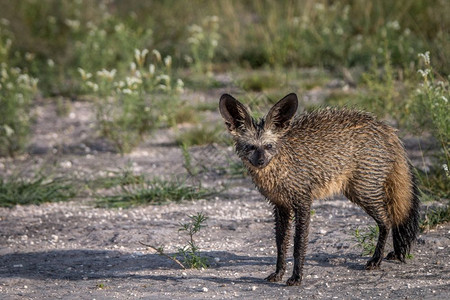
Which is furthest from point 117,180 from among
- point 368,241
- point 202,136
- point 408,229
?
point 408,229

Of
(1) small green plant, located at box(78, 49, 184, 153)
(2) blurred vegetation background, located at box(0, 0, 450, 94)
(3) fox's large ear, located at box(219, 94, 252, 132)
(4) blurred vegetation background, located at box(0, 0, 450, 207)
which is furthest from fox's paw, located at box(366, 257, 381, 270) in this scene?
(2) blurred vegetation background, located at box(0, 0, 450, 94)

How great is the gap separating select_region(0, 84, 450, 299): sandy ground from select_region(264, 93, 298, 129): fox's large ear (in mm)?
1111

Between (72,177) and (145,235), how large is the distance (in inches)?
84.4

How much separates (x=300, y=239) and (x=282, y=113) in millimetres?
866

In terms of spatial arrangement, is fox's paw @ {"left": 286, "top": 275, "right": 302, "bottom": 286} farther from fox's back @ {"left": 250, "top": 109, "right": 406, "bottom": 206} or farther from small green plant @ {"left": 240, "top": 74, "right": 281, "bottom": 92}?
small green plant @ {"left": 240, "top": 74, "right": 281, "bottom": 92}

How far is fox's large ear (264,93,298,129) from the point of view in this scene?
17.0 feet

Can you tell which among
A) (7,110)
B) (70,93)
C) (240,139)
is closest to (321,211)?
(240,139)

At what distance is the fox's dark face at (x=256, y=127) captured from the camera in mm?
5189

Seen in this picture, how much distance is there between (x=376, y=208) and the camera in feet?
18.1

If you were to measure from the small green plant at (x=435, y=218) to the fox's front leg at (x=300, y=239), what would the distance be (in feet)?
4.67

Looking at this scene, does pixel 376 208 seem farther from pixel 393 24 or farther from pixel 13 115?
pixel 393 24

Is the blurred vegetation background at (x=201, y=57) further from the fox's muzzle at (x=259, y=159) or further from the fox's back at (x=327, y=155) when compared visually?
the fox's muzzle at (x=259, y=159)

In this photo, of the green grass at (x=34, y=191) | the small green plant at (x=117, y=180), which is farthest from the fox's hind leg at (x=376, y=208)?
the green grass at (x=34, y=191)

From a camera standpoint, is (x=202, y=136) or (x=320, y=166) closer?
(x=320, y=166)
